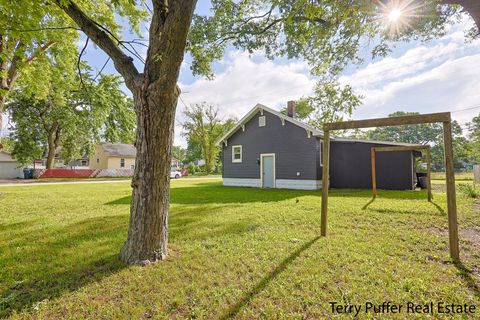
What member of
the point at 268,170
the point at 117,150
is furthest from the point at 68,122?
the point at 268,170

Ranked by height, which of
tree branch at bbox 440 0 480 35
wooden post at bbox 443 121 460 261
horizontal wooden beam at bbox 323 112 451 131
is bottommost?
wooden post at bbox 443 121 460 261

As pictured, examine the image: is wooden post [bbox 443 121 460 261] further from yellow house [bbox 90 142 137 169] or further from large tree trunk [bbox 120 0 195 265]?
yellow house [bbox 90 142 137 169]

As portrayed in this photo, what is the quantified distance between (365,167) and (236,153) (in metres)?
8.22

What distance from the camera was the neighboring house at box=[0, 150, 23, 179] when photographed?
2664 cm

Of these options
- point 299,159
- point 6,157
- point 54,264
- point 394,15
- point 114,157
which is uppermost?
point 394,15

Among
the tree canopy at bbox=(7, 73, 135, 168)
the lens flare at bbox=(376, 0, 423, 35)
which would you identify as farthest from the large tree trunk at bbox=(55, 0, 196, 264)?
the tree canopy at bbox=(7, 73, 135, 168)

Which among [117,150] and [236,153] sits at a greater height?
[117,150]

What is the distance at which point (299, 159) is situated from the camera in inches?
523

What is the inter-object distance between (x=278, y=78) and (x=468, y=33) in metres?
8.82

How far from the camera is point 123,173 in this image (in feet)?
103

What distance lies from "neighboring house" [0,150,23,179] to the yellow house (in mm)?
8095

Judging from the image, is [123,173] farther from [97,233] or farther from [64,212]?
[97,233]

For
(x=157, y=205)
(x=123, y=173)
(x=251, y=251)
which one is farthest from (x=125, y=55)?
(x=123, y=173)

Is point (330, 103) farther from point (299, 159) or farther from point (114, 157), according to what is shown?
point (114, 157)
